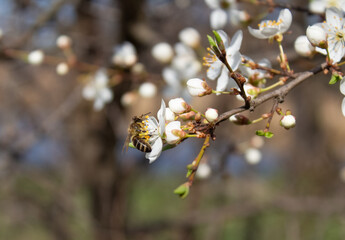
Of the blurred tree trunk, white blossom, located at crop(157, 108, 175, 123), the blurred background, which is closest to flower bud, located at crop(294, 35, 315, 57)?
the blurred background

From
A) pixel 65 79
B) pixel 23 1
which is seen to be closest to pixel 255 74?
pixel 23 1

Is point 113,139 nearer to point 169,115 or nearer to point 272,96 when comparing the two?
point 169,115

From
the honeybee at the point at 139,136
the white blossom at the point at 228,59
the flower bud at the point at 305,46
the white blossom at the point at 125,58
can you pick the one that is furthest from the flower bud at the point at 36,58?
the flower bud at the point at 305,46

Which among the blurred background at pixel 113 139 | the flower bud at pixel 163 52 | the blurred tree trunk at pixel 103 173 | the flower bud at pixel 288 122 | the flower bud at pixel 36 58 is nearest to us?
the flower bud at pixel 288 122

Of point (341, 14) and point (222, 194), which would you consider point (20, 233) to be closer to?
point (222, 194)

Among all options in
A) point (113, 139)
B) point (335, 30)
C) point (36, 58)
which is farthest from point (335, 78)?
point (113, 139)

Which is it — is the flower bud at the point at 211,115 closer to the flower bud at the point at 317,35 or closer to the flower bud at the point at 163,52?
the flower bud at the point at 317,35

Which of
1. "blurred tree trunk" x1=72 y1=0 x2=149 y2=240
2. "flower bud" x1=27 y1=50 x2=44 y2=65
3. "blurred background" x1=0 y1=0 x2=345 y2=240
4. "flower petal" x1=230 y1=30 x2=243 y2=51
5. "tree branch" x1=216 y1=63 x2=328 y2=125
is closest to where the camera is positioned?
"tree branch" x1=216 y1=63 x2=328 y2=125

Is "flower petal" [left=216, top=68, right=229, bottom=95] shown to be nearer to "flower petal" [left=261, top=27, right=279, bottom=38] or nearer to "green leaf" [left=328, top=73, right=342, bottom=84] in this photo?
"flower petal" [left=261, top=27, right=279, bottom=38]
